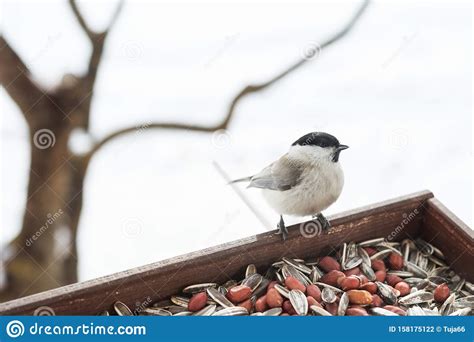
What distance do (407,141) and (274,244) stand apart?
1.45 meters

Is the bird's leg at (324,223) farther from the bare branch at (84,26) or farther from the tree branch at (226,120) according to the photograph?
the bare branch at (84,26)

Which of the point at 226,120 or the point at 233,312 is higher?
the point at 226,120

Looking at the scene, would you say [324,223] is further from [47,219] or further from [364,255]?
[47,219]

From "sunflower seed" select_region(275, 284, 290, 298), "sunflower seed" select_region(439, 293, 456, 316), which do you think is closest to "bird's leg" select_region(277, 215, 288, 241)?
"sunflower seed" select_region(275, 284, 290, 298)

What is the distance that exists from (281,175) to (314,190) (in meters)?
0.10

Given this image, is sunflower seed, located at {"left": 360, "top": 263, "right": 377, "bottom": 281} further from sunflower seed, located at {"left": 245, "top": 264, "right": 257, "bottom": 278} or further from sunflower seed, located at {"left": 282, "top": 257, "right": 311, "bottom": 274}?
sunflower seed, located at {"left": 245, "top": 264, "right": 257, "bottom": 278}

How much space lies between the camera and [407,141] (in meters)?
2.81

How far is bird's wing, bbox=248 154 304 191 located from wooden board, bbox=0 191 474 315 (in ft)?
0.48

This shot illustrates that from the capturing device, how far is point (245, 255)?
4.99 ft

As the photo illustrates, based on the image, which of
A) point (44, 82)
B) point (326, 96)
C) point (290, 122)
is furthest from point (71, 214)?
point (326, 96)

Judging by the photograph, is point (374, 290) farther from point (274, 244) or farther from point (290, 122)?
point (290, 122)

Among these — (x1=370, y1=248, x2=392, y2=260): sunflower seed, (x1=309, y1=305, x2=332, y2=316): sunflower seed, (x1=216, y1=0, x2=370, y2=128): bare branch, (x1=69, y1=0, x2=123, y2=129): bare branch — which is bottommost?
(x1=309, y1=305, x2=332, y2=316): sunflower seed

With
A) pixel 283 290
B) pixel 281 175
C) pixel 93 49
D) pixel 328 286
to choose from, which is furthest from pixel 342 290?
pixel 93 49

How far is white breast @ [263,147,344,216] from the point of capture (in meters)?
1.66
